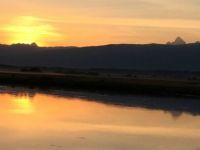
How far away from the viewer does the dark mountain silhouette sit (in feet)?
432

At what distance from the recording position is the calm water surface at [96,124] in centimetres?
1506

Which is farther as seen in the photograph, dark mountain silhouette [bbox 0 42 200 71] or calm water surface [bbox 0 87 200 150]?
dark mountain silhouette [bbox 0 42 200 71]

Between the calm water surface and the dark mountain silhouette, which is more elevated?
the dark mountain silhouette

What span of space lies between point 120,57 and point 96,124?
397 ft

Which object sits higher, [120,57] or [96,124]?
[120,57]

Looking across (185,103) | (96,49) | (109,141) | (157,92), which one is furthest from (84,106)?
(96,49)

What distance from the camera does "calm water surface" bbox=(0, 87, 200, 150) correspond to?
1506 cm

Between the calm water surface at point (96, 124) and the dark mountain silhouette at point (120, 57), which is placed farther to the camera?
the dark mountain silhouette at point (120, 57)

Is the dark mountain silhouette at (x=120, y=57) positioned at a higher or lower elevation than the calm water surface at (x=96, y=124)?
higher

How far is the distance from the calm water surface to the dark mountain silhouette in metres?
101

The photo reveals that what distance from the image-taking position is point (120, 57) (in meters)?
140

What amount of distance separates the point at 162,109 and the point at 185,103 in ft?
11.8

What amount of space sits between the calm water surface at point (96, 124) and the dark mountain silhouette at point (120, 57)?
100674 millimetres

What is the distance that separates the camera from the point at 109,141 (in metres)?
15.6
